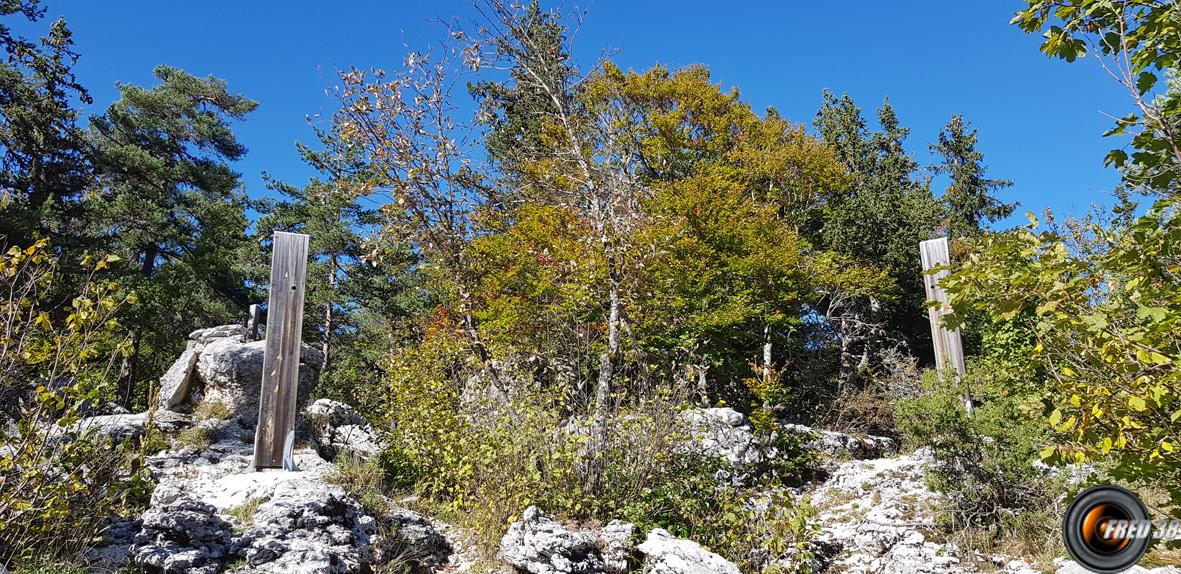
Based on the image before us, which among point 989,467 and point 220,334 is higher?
point 220,334

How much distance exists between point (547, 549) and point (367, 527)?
156 centimetres

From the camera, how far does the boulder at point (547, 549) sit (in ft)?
15.1

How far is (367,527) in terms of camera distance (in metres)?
5.12

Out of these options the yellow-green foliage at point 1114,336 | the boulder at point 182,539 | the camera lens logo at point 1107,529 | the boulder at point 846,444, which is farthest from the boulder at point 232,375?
the camera lens logo at point 1107,529

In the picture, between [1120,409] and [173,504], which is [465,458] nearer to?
[173,504]

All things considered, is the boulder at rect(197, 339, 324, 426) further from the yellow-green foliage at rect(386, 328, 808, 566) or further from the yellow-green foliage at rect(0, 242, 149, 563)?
the yellow-green foliage at rect(0, 242, 149, 563)

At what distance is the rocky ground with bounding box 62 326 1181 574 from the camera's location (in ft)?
14.3

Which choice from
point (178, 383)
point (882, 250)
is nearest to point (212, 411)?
point (178, 383)

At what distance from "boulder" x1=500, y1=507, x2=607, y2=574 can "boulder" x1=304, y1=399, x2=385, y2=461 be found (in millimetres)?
3189

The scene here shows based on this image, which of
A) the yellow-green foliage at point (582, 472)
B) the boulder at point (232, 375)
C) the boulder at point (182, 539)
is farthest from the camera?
the boulder at point (232, 375)

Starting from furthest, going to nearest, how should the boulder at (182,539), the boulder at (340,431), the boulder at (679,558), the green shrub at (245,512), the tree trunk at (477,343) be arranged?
1. the boulder at (340,431)
2. the tree trunk at (477,343)
3. the green shrub at (245,512)
4. the boulder at (679,558)
5. the boulder at (182,539)

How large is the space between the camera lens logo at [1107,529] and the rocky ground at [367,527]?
3201 mm

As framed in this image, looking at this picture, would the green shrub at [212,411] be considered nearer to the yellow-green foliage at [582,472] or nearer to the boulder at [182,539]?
the yellow-green foliage at [582,472]

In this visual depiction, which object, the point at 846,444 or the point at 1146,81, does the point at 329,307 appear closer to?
the point at 846,444
